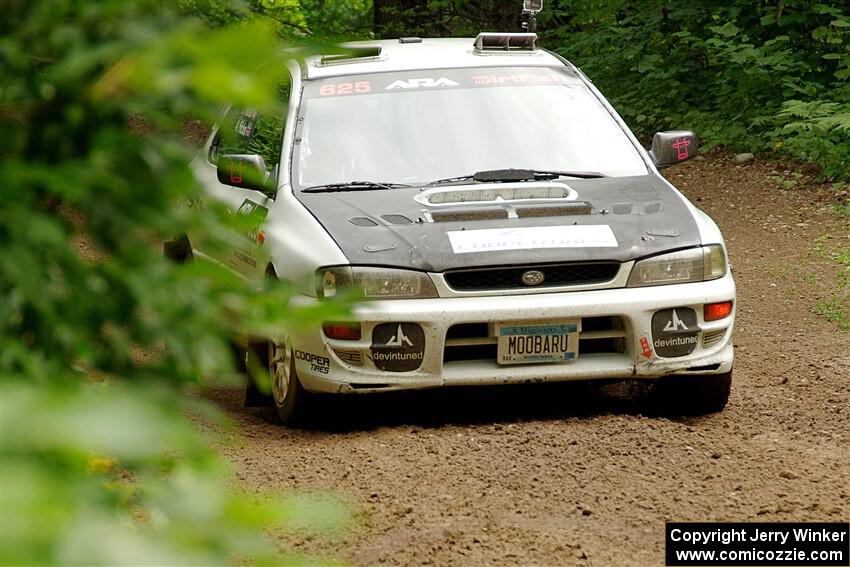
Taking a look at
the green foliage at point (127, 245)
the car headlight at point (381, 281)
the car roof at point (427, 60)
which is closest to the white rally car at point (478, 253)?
the car headlight at point (381, 281)

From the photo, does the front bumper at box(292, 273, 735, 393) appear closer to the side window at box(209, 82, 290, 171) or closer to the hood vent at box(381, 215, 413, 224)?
the hood vent at box(381, 215, 413, 224)

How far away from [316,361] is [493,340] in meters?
0.79

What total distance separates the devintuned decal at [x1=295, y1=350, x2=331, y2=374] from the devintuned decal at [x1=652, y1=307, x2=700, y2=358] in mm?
1449

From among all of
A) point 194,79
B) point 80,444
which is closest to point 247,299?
point 194,79

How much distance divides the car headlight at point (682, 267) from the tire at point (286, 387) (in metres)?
1.58

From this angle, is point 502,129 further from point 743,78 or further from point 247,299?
point 743,78

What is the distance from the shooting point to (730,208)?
1338cm

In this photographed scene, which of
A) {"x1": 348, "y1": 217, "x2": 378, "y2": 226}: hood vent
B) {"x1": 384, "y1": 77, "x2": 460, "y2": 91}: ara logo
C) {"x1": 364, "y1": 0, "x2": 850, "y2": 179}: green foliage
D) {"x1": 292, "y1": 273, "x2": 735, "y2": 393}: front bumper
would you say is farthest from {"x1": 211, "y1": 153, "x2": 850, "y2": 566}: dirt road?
{"x1": 364, "y1": 0, "x2": 850, "y2": 179}: green foliage

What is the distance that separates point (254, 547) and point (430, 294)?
14.9 feet

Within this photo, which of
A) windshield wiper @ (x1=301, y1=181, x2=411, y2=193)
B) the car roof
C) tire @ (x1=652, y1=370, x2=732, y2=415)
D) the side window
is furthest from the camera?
the car roof

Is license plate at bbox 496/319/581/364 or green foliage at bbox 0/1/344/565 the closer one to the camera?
green foliage at bbox 0/1/344/565

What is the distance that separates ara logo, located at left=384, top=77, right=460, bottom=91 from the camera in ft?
24.2

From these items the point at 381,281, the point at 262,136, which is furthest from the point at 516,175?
the point at 262,136

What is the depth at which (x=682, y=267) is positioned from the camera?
20.3 ft
